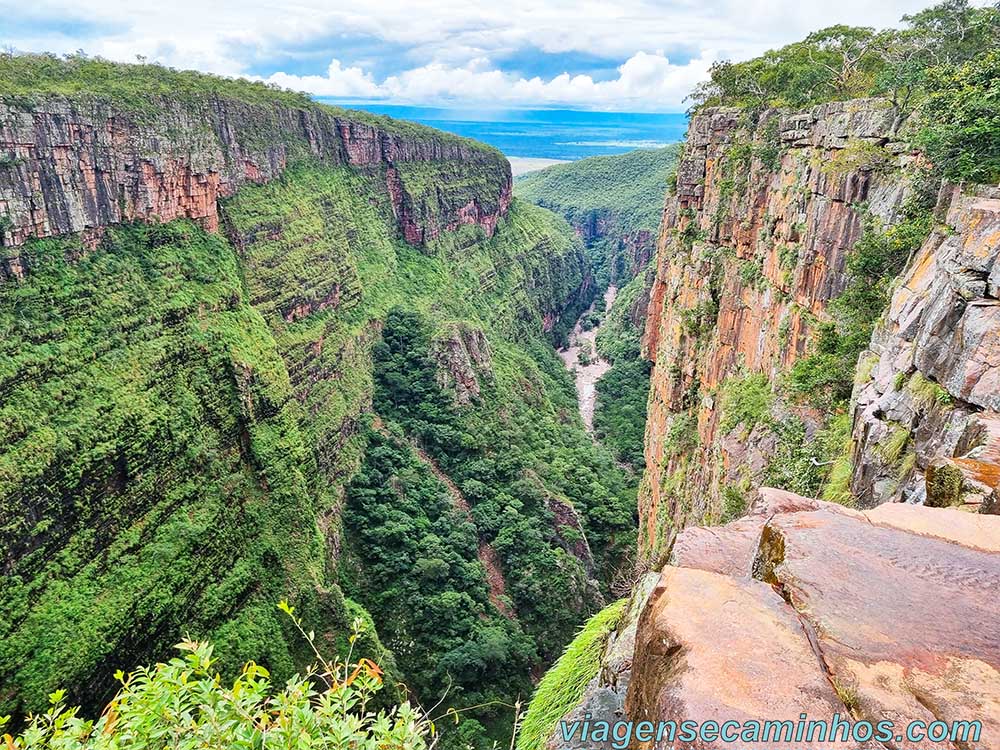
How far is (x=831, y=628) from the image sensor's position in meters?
5.41

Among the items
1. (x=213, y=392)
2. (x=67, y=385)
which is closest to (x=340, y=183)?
(x=213, y=392)

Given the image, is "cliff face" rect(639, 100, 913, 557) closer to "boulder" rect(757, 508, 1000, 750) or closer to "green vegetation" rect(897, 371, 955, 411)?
"green vegetation" rect(897, 371, 955, 411)

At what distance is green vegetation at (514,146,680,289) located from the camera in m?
134

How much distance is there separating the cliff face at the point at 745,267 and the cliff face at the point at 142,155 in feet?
103

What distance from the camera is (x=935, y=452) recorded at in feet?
33.2

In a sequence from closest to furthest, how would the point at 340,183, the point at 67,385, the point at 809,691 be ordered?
the point at 809,691, the point at 67,385, the point at 340,183

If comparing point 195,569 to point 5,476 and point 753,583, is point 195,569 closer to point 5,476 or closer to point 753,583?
point 5,476

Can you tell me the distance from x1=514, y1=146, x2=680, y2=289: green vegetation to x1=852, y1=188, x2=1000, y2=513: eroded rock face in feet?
365

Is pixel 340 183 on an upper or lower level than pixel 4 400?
upper

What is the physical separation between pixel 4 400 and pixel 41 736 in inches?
1066

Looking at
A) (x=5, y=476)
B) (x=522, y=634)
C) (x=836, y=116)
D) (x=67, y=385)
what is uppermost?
(x=836, y=116)

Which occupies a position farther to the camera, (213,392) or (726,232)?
(213,392)

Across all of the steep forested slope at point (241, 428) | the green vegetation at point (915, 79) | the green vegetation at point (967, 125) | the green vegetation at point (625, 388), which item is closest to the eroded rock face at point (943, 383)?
the green vegetation at point (967, 125)

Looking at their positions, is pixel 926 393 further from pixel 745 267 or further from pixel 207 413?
pixel 207 413
